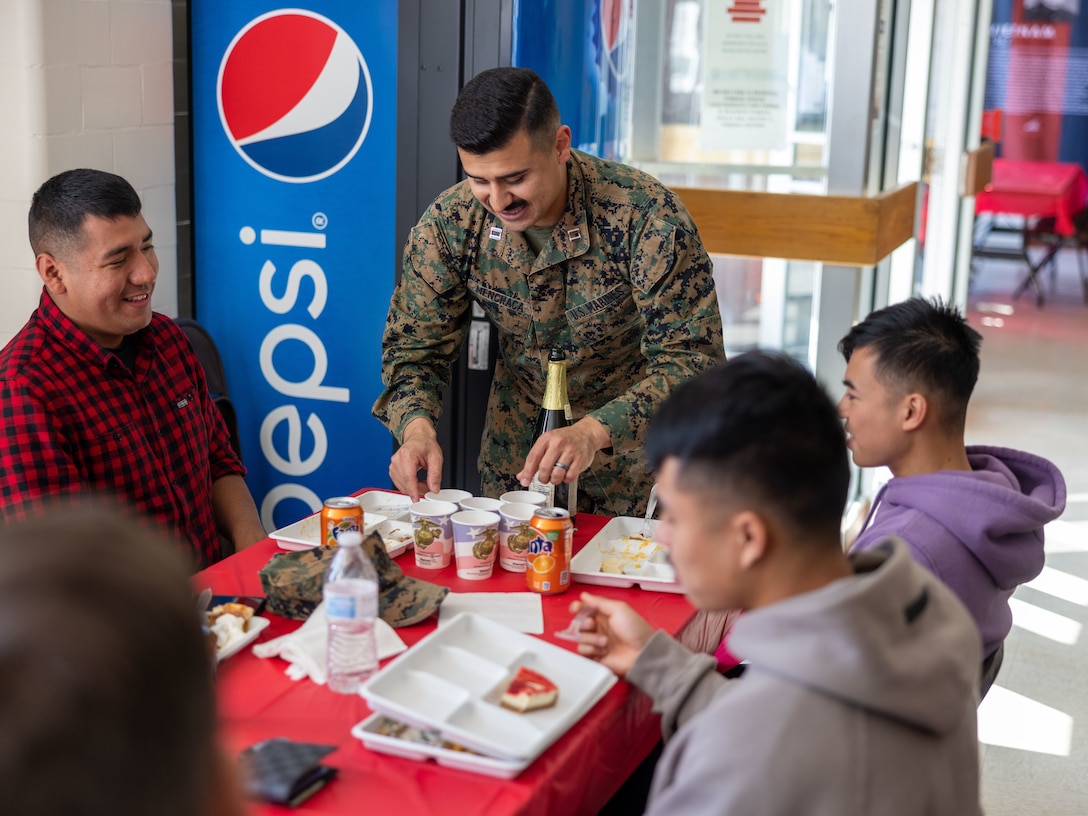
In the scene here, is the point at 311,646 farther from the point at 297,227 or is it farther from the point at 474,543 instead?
the point at 297,227

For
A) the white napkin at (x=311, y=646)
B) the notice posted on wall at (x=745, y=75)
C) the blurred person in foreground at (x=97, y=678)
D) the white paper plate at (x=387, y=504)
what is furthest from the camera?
the notice posted on wall at (x=745, y=75)


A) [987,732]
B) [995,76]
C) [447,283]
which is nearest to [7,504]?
[447,283]

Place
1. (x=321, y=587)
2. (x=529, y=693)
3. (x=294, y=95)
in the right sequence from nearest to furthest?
(x=529, y=693), (x=321, y=587), (x=294, y=95)

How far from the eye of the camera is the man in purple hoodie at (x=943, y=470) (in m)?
1.91

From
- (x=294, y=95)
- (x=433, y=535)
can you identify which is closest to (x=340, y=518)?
(x=433, y=535)

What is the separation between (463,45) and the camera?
3.14 meters

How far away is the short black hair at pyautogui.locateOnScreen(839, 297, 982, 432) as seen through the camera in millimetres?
2115

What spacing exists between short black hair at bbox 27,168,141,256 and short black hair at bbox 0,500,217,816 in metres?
1.75

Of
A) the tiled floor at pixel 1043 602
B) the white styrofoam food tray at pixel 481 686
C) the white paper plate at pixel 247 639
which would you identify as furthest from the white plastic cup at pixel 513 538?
the tiled floor at pixel 1043 602

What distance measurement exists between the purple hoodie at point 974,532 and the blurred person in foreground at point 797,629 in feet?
1.58

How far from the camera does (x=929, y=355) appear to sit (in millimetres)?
2119

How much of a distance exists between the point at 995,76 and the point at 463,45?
397 inches

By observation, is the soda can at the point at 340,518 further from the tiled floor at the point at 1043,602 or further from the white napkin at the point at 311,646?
the tiled floor at the point at 1043,602

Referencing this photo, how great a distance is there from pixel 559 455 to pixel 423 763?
0.85 metres
